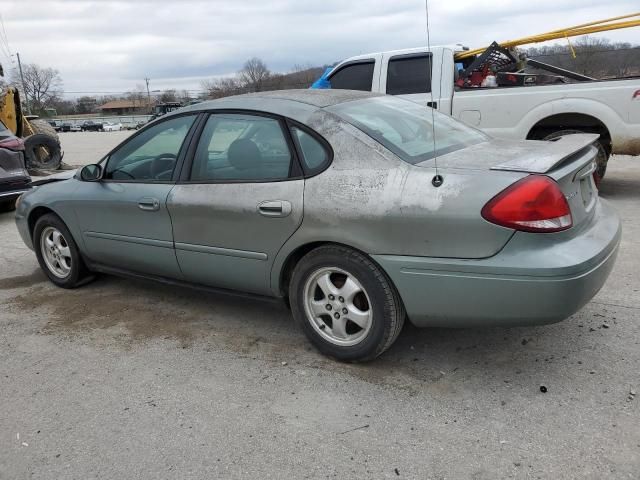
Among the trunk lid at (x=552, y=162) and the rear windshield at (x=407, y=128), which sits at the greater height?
the rear windshield at (x=407, y=128)

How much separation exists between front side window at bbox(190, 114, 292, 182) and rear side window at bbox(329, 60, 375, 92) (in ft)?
15.4

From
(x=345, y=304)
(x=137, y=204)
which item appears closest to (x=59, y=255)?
(x=137, y=204)

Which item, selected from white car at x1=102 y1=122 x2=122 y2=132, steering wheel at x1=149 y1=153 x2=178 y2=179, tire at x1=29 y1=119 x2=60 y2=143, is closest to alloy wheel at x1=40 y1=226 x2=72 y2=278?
steering wheel at x1=149 y1=153 x2=178 y2=179

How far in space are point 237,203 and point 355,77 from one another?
5.26m

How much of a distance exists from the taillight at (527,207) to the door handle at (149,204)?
222cm

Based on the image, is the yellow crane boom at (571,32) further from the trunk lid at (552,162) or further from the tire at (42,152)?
the tire at (42,152)

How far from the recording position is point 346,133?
122 inches

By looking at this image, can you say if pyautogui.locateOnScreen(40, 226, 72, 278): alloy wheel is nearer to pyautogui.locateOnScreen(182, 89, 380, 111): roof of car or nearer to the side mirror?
the side mirror

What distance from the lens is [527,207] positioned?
256 cm

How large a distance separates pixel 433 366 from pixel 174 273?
1.88 metres

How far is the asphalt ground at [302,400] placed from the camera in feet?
7.81

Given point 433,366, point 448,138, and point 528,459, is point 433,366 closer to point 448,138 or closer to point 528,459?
point 528,459

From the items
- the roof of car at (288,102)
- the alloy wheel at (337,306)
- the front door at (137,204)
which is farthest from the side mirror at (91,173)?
→ the alloy wheel at (337,306)

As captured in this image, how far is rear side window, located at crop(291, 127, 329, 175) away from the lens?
3.12 meters
